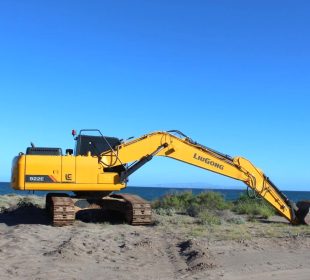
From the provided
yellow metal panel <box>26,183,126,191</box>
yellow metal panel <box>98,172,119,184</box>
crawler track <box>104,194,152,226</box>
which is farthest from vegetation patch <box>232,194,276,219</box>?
yellow metal panel <box>26,183,126,191</box>

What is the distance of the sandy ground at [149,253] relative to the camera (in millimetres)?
10328

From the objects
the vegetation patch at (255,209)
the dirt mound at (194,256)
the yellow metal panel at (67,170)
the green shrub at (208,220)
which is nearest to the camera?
the dirt mound at (194,256)

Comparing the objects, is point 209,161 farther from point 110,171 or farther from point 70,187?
point 70,187

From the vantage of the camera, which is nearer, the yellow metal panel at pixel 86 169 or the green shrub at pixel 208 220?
the yellow metal panel at pixel 86 169

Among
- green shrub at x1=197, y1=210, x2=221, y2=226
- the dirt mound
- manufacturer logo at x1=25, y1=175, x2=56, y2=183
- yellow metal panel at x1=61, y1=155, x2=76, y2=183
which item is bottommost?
the dirt mound

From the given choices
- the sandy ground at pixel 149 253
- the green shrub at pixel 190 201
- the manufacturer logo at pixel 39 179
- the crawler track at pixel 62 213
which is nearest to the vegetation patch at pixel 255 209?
the green shrub at pixel 190 201

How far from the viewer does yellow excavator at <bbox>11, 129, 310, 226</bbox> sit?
17438 mm

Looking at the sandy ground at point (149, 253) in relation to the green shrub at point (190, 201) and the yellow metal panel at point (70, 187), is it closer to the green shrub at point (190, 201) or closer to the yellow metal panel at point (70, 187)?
the yellow metal panel at point (70, 187)

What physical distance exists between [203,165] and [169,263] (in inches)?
325

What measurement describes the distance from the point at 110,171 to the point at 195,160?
2.99 meters

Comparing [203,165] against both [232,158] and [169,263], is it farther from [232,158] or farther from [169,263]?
[169,263]

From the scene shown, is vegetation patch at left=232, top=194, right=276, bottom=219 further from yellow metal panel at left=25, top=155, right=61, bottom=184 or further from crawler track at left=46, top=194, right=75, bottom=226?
yellow metal panel at left=25, top=155, right=61, bottom=184

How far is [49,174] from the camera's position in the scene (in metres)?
17.5

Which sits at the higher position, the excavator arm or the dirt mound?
the excavator arm
